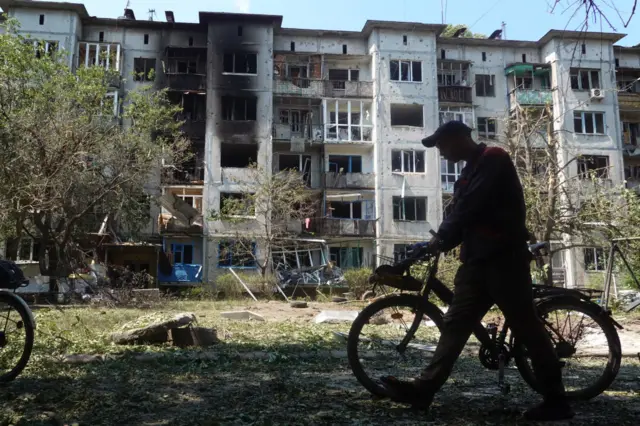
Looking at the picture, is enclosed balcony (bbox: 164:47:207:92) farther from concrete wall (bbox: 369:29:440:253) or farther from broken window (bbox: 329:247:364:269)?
broken window (bbox: 329:247:364:269)

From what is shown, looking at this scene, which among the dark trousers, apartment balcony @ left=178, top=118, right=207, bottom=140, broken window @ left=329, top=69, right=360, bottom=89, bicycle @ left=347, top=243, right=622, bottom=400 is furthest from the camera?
broken window @ left=329, top=69, right=360, bottom=89

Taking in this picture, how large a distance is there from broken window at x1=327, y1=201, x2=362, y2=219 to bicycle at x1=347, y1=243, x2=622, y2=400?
27.5m

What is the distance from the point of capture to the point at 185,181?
30219 millimetres

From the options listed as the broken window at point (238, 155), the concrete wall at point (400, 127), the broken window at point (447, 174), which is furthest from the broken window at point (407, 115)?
the broken window at point (238, 155)

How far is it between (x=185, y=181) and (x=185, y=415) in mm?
27853

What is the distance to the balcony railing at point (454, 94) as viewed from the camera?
1304 inches

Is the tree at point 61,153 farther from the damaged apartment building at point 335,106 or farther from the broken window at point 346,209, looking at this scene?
the broken window at point 346,209

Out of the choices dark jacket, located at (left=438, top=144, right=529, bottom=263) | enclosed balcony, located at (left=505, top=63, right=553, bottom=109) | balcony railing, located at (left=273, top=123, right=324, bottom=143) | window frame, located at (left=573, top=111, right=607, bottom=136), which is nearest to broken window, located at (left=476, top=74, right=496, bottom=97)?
enclosed balcony, located at (left=505, top=63, right=553, bottom=109)

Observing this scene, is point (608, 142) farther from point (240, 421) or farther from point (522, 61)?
point (240, 421)

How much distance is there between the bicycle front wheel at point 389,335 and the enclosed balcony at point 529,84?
103ft

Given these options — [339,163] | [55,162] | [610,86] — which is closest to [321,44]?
[339,163]

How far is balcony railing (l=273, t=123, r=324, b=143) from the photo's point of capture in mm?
31516

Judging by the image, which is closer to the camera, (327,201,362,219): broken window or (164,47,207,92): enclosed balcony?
(164,47,207,92): enclosed balcony

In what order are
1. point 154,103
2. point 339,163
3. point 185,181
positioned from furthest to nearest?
1. point 339,163
2. point 185,181
3. point 154,103
